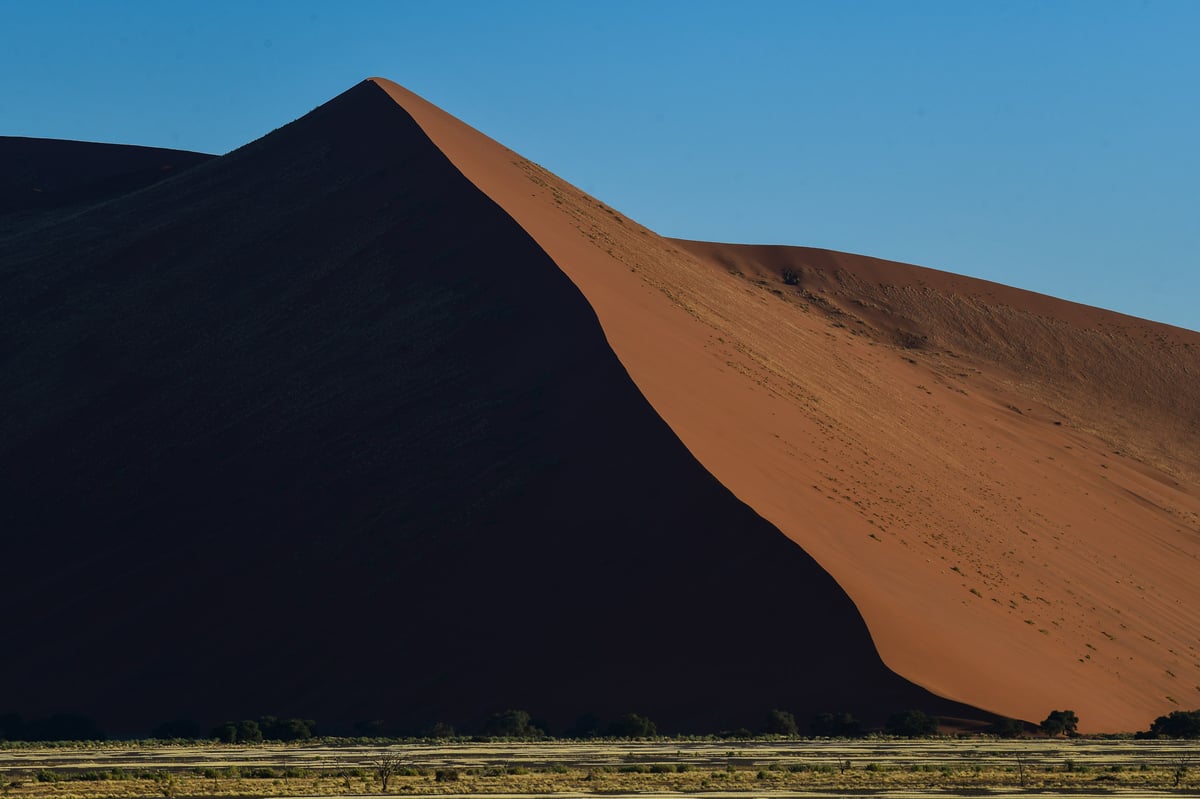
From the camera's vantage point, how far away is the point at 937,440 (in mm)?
60250

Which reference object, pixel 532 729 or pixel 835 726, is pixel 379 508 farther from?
pixel 835 726

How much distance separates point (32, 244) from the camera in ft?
255

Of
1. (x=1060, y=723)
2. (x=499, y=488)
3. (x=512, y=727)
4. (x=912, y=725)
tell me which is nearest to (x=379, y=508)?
(x=499, y=488)

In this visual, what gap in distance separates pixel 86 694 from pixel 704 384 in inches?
760

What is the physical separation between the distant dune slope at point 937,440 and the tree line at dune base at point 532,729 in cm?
105

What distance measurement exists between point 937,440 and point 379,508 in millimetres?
24273

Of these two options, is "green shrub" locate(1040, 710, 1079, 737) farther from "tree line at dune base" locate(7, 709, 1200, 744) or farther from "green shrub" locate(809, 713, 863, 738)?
"green shrub" locate(809, 713, 863, 738)

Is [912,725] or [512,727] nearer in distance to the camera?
[912,725]

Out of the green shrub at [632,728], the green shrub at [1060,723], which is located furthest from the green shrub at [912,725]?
the green shrub at [632,728]

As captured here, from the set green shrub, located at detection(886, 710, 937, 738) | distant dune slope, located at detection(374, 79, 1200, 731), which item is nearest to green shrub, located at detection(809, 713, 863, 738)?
green shrub, located at detection(886, 710, 937, 738)

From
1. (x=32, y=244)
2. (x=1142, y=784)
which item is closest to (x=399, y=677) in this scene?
(x=1142, y=784)

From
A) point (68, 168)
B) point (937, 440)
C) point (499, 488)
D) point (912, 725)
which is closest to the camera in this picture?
point (912, 725)

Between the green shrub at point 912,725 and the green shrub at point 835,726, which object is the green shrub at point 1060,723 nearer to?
the green shrub at point 912,725

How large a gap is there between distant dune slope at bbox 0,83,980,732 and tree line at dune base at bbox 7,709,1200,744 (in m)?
0.65
